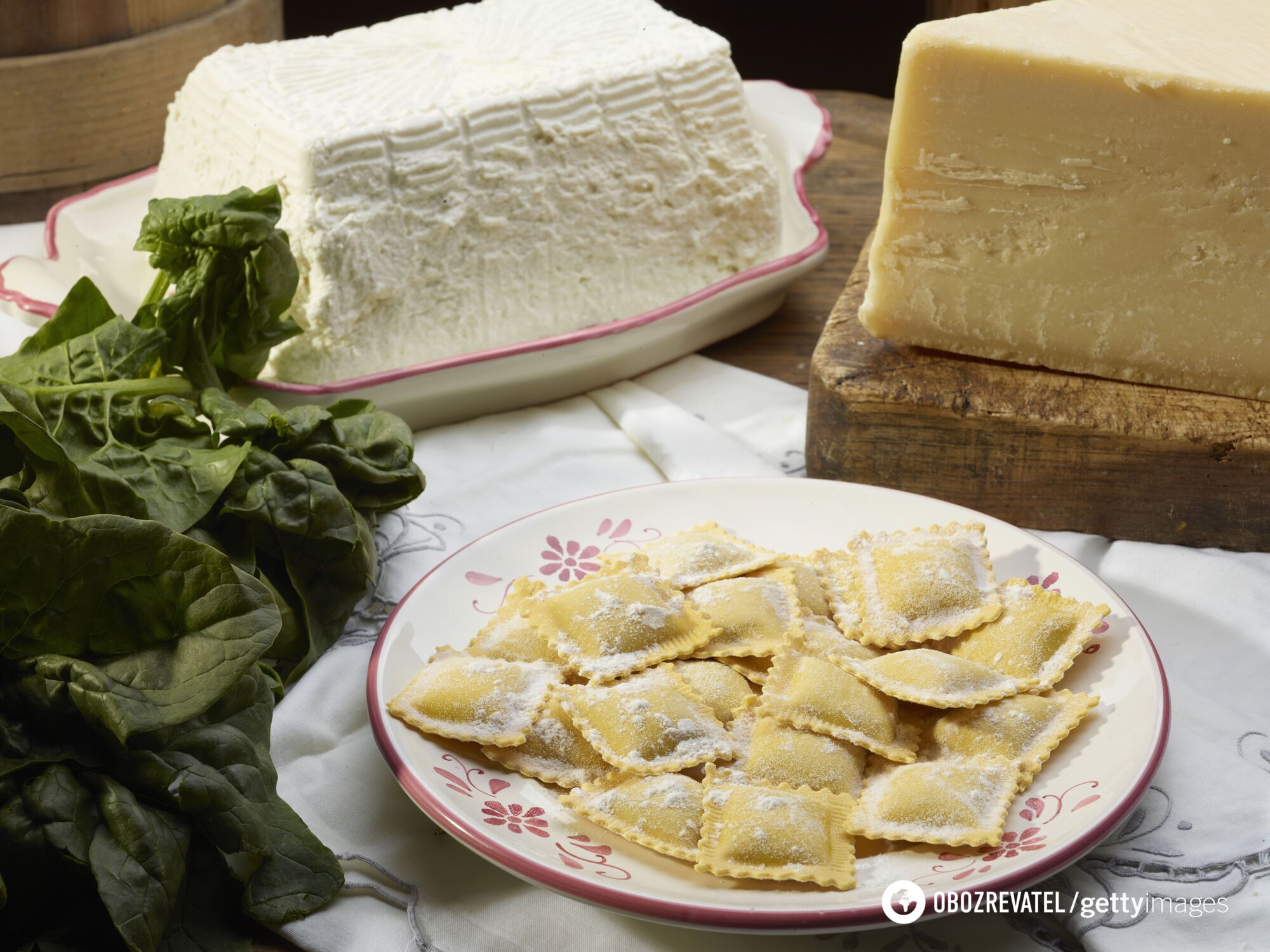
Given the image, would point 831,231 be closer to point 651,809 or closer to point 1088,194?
point 1088,194

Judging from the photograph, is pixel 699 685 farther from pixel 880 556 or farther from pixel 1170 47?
pixel 1170 47

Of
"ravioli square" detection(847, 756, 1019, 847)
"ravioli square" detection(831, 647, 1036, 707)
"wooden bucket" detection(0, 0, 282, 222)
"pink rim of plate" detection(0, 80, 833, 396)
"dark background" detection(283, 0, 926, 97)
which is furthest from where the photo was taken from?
"dark background" detection(283, 0, 926, 97)

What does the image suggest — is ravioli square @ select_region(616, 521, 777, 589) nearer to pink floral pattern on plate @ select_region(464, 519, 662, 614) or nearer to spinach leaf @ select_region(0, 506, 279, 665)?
pink floral pattern on plate @ select_region(464, 519, 662, 614)

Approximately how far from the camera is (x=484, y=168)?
1.43 meters

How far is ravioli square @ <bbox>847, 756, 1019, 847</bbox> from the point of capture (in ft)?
2.59

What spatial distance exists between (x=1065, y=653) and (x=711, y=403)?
649mm

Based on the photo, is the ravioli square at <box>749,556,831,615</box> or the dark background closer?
the ravioli square at <box>749,556,831,615</box>

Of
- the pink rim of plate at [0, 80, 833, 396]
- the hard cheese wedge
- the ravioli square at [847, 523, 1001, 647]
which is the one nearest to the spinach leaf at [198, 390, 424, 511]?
the pink rim of plate at [0, 80, 833, 396]

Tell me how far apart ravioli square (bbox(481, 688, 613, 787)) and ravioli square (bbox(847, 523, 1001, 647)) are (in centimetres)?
25

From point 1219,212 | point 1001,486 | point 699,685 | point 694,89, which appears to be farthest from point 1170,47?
point 699,685

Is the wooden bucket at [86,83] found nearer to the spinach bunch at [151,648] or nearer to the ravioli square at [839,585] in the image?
the spinach bunch at [151,648]

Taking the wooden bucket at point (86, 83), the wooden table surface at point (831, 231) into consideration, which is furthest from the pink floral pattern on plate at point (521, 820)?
the wooden bucket at point (86, 83)

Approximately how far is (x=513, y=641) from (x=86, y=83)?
4.22 feet

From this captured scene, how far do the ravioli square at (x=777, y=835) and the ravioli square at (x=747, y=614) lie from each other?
158 mm
